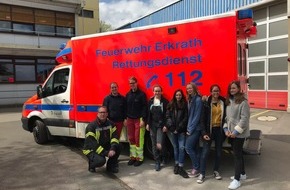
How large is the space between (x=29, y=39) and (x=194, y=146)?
17.6 m

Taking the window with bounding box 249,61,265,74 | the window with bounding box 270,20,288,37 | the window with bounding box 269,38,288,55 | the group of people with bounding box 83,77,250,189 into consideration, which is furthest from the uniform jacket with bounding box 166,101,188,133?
the window with bounding box 249,61,265,74

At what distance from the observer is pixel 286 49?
12797 millimetres

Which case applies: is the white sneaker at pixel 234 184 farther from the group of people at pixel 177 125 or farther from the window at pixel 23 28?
the window at pixel 23 28

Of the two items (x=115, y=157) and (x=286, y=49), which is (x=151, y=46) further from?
(x=286, y=49)

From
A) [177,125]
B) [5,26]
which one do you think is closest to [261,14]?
[177,125]

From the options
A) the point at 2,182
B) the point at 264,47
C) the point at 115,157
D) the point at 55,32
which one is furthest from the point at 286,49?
the point at 55,32

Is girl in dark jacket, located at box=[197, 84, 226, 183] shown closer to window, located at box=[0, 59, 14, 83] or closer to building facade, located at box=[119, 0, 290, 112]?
building facade, located at box=[119, 0, 290, 112]

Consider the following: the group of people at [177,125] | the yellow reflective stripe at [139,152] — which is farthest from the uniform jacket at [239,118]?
the yellow reflective stripe at [139,152]

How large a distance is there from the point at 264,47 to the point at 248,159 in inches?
347

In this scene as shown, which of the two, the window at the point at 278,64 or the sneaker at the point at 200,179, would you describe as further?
the window at the point at 278,64

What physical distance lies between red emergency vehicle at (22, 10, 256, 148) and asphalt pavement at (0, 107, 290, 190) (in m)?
0.66

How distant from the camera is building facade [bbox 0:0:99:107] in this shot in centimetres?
1947

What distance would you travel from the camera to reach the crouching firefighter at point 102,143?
18.7ft

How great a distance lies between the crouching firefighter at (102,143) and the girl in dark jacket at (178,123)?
109cm
